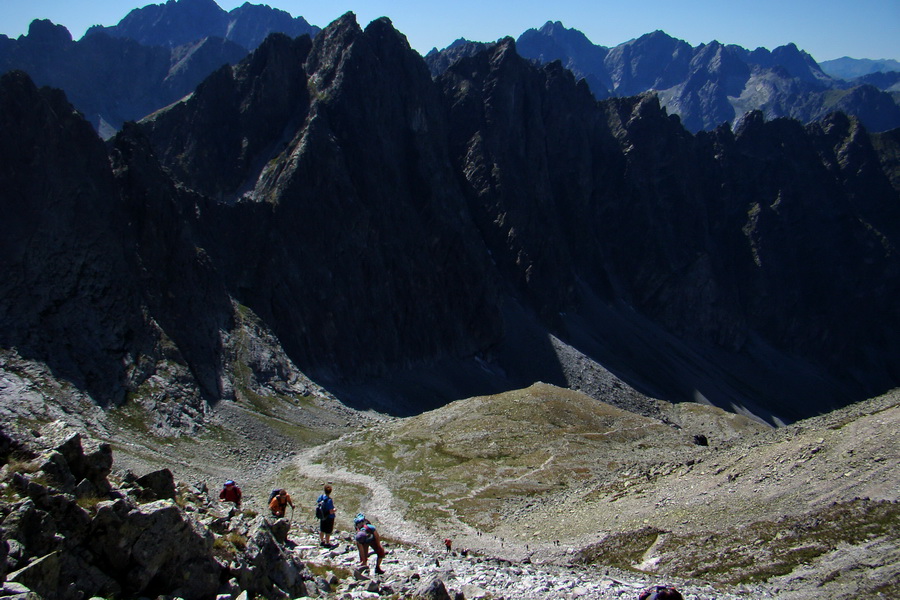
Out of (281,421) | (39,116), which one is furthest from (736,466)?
(39,116)

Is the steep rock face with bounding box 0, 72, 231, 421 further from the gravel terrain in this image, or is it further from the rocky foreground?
the rocky foreground

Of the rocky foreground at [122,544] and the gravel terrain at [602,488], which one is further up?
the rocky foreground at [122,544]

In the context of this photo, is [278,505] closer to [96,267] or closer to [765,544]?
[765,544]

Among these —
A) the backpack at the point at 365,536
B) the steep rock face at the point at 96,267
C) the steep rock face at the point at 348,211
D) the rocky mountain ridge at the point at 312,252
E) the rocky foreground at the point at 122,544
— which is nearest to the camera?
the rocky foreground at the point at 122,544

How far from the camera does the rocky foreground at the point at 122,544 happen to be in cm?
1535

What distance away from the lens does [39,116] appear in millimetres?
89312

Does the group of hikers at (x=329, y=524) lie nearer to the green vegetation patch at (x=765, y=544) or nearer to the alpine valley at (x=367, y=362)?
the alpine valley at (x=367, y=362)

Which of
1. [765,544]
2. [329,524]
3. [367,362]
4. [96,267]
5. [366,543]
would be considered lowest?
[765,544]

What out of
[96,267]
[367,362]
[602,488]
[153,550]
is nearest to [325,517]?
[153,550]

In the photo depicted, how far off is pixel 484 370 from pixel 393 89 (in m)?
68.1

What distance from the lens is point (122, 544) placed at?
16562mm

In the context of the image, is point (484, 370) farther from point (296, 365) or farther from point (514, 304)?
point (296, 365)

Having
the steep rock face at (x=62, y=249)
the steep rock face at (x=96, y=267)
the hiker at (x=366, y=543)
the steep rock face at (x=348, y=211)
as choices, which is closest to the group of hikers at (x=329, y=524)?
the hiker at (x=366, y=543)

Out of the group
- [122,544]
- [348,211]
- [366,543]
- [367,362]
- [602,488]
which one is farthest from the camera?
[348,211]
